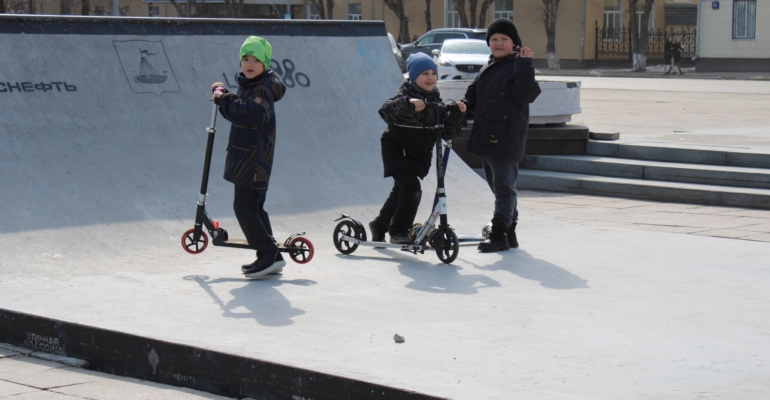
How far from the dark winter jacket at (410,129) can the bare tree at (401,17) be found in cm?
4994

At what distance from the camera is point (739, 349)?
4379 mm

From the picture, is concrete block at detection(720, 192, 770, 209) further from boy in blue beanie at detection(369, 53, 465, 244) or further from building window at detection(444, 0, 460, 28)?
building window at detection(444, 0, 460, 28)

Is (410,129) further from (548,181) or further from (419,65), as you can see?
(548,181)

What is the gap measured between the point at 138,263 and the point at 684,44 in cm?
4892

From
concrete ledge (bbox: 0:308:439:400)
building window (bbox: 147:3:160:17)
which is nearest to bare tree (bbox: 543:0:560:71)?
building window (bbox: 147:3:160:17)

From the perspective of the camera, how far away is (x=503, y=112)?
22.0ft

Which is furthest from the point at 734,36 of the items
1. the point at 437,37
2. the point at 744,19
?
the point at 437,37

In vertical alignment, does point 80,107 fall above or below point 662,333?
above

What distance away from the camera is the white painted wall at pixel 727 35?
41250mm

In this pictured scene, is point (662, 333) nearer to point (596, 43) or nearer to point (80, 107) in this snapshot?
point (80, 107)

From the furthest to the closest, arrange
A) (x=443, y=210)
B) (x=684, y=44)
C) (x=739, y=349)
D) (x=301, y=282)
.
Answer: (x=684, y=44), (x=443, y=210), (x=301, y=282), (x=739, y=349)

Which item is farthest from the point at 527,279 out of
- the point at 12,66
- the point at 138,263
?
the point at 12,66

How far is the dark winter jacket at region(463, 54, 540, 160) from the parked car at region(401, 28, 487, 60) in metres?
29.4

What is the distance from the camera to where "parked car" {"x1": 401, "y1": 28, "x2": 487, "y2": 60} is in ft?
122
